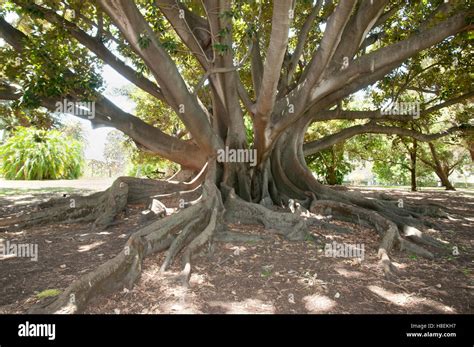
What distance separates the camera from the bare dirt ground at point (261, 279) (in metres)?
3.19

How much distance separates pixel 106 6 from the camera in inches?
183

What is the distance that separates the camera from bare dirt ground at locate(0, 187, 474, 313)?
10.5 feet

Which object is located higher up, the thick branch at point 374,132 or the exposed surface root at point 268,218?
the thick branch at point 374,132

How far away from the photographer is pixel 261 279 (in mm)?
3768

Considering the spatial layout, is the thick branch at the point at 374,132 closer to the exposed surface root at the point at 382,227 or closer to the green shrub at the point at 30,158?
the exposed surface root at the point at 382,227

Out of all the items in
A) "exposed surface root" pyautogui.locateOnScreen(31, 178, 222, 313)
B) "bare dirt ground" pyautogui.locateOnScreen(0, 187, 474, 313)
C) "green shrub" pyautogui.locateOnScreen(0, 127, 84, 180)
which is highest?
"green shrub" pyautogui.locateOnScreen(0, 127, 84, 180)

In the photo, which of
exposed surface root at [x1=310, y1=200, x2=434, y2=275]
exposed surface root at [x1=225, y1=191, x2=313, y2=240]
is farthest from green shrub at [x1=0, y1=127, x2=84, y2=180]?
exposed surface root at [x1=310, y1=200, x2=434, y2=275]

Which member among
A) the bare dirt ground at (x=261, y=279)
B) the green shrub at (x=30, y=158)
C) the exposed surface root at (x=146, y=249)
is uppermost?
the green shrub at (x=30, y=158)

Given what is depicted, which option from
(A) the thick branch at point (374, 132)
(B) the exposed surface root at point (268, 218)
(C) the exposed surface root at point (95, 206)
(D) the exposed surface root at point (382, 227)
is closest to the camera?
(D) the exposed surface root at point (382, 227)

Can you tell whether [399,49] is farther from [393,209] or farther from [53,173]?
[53,173]

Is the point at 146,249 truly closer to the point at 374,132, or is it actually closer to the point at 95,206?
the point at 95,206

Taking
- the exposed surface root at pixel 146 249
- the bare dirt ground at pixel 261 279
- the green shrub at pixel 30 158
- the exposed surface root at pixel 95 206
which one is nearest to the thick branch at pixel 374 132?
the bare dirt ground at pixel 261 279

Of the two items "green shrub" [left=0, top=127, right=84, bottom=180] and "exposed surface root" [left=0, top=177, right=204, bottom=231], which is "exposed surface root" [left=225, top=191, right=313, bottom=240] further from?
"green shrub" [left=0, top=127, right=84, bottom=180]
